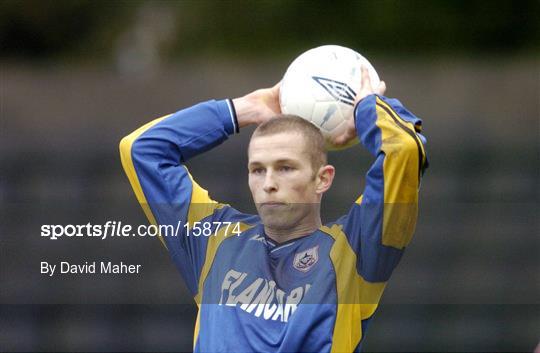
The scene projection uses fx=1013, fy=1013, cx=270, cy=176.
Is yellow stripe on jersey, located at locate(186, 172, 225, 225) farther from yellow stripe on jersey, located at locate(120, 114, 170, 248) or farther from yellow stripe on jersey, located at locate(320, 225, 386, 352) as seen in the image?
yellow stripe on jersey, located at locate(320, 225, 386, 352)

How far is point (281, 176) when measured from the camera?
219 centimetres

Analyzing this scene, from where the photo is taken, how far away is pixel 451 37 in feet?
21.6

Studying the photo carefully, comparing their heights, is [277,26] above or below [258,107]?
above

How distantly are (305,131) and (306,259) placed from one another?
0.28m

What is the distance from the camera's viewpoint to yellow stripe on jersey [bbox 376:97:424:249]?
6.89ft

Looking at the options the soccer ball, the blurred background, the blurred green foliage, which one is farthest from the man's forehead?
the blurred green foliage

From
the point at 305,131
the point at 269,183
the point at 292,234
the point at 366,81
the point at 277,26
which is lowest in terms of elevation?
the point at 292,234

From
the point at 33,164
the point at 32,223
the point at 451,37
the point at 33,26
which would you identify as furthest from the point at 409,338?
the point at 33,26

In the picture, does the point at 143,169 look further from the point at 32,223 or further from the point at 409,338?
the point at 32,223

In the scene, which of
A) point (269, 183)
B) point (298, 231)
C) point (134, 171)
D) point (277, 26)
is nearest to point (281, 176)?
point (269, 183)

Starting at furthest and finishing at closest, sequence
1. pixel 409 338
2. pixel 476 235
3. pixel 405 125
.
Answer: pixel 476 235, pixel 409 338, pixel 405 125

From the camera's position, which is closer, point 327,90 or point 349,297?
point 349,297

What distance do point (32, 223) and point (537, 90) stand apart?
3584 millimetres

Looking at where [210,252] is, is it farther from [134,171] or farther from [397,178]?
[397,178]
